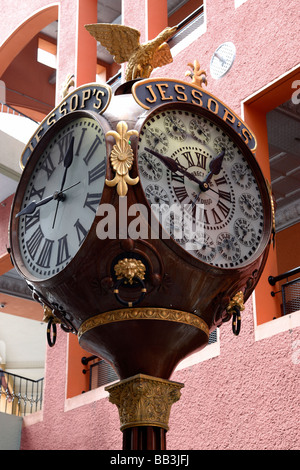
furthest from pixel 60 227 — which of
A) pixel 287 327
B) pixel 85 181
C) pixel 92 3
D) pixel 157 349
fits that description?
pixel 92 3

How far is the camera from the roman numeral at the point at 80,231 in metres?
2.48

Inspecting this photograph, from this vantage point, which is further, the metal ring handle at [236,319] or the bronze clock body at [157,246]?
the metal ring handle at [236,319]

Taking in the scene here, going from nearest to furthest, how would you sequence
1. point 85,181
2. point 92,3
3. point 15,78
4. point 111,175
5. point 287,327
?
point 111,175 → point 85,181 → point 287,327 → point 92,3 → point 15,78

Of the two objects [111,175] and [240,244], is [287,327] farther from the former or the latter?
[111,175]

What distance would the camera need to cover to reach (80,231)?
2.52 meters

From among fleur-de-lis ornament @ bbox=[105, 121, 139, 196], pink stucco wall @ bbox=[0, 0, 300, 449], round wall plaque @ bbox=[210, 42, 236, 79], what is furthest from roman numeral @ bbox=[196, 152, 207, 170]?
round wall plaque @ bbox=[210, 42, 236, 79]

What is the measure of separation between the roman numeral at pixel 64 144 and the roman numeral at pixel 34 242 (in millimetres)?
277

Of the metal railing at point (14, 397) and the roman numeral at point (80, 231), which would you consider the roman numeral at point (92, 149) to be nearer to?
the roman numeral at point (80, 231)

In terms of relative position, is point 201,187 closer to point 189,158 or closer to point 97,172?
point 189,158

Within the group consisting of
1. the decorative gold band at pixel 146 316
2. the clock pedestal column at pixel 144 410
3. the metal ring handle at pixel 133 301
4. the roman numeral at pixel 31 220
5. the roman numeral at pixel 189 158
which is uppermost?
the roman numeral at pixel 189 158

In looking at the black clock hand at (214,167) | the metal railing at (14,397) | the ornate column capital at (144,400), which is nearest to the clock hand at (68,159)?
the black clock hand at (214,167)

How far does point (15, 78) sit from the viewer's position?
46.4 feet

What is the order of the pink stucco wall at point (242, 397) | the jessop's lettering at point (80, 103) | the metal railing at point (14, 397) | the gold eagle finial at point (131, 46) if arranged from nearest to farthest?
1. the jessop's lettering at point (80, 103)
2. the gold eagle finial at point (131, 46)
3. the pink stucco wall at point (242, 397)
4. the metal railing at point (14, 397)
